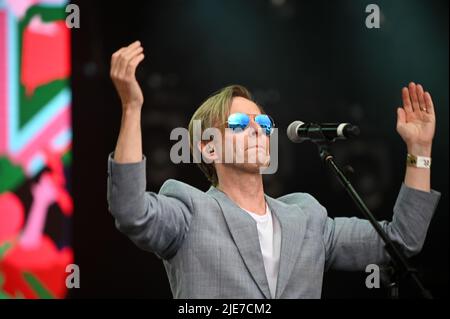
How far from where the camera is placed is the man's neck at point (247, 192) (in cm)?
265

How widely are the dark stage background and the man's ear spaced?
65.6 inches

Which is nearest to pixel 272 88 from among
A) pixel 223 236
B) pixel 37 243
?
pixel 37 243

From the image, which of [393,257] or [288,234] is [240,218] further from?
[393,257]

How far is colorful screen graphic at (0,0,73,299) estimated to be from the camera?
4316 mm

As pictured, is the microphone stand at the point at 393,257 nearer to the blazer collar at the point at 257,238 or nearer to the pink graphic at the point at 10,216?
the blazer collar at the point at 257,238

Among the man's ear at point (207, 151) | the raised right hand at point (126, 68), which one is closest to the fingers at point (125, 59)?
the raised right hand at point (126, 68)

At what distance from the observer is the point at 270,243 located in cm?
255

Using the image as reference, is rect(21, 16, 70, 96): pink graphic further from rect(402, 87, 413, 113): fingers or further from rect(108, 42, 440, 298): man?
rect(402, 87, 413, 113): fingers

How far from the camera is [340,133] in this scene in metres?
2.38

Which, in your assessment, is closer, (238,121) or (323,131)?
(323,131)

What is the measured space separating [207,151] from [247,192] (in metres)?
0.24

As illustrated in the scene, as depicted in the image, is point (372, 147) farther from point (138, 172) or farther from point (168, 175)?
point (138, 172)
